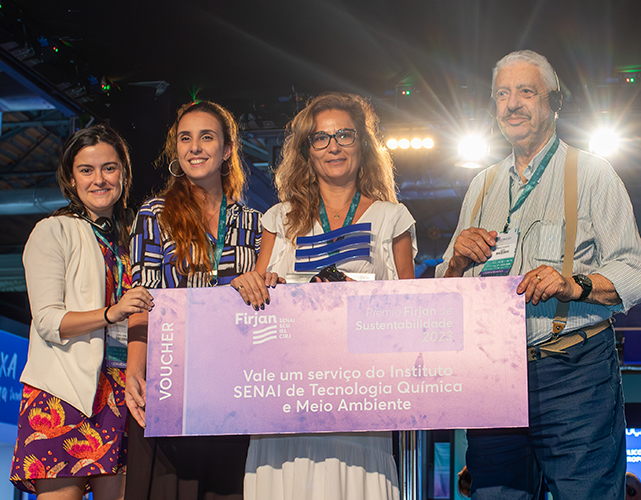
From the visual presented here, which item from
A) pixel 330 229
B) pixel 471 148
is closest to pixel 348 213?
pixel 330 229

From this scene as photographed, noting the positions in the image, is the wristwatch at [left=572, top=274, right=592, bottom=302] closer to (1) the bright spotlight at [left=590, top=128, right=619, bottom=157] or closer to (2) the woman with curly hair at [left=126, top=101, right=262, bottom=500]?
(2) the woman with curly hair at [left=126, top=101, right=262, bottom=500]

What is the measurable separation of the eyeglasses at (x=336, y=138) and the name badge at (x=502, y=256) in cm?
60

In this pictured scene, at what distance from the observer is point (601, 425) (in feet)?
5.93

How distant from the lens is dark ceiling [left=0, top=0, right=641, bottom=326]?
538 cm

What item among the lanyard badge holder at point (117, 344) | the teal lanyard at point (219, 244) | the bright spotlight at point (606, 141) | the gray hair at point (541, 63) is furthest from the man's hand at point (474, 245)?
the bright spotlight at point (606, 141)

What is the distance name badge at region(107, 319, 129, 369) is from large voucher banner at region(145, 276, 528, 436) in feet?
1.82

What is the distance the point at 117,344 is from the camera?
7.49 feet

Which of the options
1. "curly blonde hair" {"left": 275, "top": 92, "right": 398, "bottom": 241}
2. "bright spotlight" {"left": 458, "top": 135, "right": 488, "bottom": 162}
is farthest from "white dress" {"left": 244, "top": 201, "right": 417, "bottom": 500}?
"bright spotlight" {"left": 458, "top": 135, "right": 488, "bottom": 162}

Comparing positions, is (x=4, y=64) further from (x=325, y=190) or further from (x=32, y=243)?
(x=325, y=190)

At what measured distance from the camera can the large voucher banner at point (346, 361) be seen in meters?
1.68

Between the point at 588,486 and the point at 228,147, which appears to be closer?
the point at 588,486

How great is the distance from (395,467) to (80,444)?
103 centimetres

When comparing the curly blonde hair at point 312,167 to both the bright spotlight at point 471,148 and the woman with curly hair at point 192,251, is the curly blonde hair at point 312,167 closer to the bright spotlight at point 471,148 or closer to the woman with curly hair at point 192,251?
the woman with curly hair at point 192,251

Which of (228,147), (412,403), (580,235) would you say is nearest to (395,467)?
(412,403)
